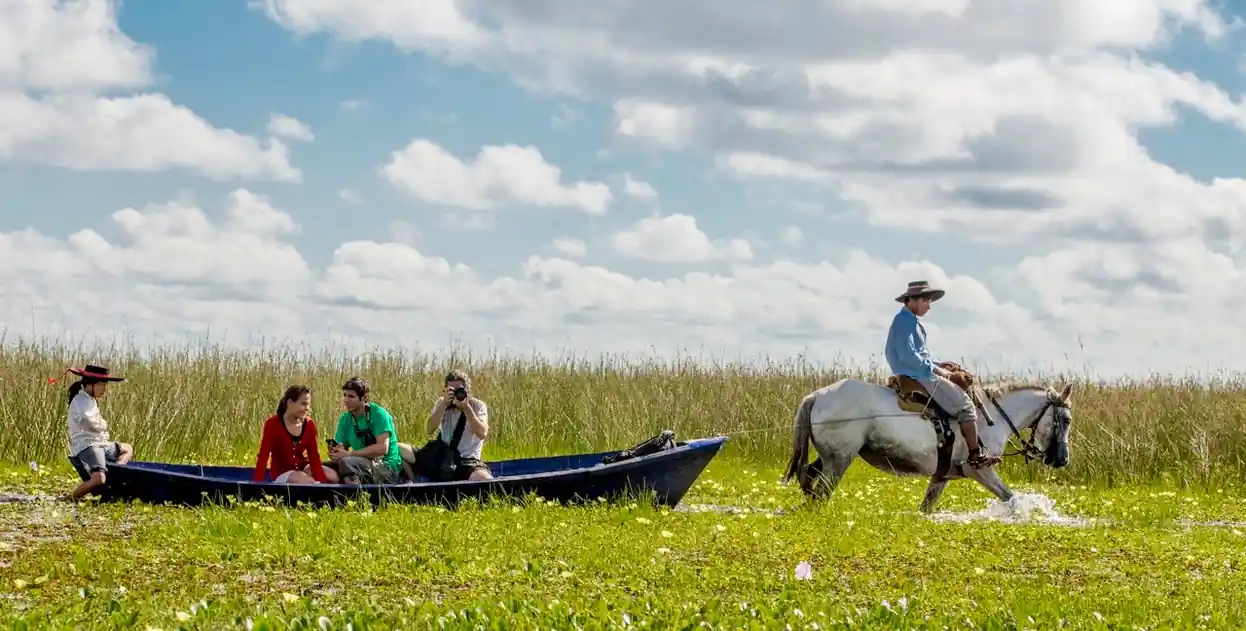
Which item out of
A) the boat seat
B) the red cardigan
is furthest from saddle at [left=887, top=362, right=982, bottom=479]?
the red cardigan

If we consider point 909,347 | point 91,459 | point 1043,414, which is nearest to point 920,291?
point 909,347

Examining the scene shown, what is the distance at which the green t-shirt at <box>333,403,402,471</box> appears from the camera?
1509 cm

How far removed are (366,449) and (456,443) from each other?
0.96 meters

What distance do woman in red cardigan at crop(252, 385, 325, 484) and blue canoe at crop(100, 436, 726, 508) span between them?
21.7 inches

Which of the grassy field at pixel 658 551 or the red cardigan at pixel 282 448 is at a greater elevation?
the red cardigan at pixel 282 448

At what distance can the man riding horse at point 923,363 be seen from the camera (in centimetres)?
1528

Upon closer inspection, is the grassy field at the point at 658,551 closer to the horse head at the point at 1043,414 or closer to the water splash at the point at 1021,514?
the water splash at the point at 1021,514

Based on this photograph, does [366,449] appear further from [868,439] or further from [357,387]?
[868,439]

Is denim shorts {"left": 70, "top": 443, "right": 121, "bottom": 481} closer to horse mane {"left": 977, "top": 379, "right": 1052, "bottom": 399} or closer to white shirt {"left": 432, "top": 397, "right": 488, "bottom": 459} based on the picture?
white shirt {"left": 432, "top": 397, "right": 488, "bottom": 459}

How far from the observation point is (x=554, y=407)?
81.1 feet

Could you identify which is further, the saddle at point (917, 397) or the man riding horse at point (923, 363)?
the saddle at point (917, 397)

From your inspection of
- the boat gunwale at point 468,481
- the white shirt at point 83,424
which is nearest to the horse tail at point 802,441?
the boat gunwale at point 468,481

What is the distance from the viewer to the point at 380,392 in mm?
26156

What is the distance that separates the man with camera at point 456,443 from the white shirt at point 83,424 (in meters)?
3.62
